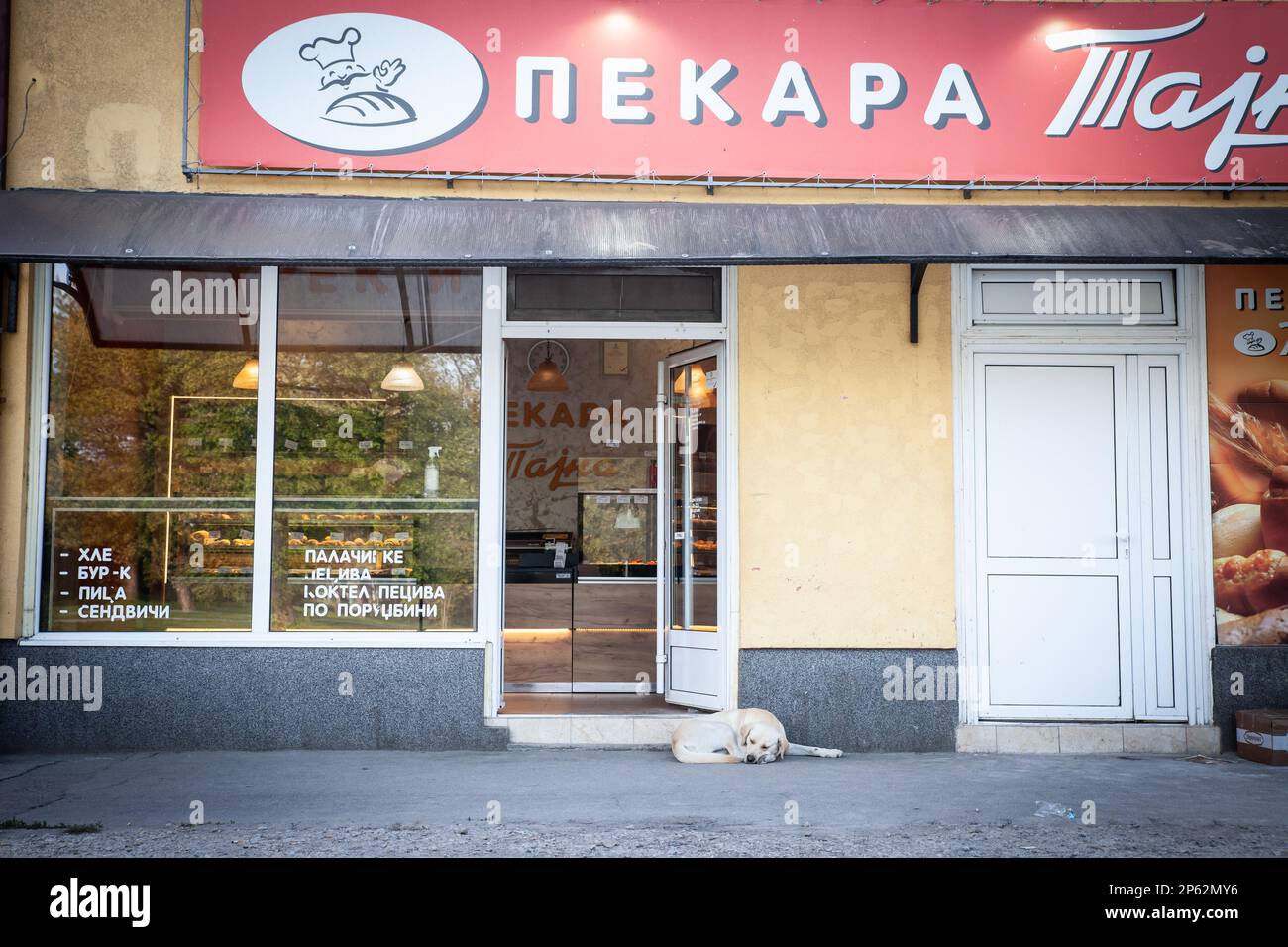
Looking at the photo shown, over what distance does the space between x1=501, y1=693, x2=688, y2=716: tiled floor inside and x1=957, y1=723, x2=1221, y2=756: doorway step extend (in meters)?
2.01

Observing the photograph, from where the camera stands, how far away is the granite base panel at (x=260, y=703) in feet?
22.8

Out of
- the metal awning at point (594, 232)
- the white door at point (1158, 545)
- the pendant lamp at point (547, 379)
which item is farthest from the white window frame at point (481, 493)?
the pendant lamp at point (547, 379)

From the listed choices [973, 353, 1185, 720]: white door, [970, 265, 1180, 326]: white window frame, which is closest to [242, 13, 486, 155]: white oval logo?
[970, 265, 1180, 326]: white window frame

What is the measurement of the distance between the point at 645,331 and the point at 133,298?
3.50m

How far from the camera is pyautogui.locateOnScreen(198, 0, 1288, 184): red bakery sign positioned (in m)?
7.08

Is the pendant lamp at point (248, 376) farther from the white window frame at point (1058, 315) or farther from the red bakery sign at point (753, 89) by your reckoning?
the white window frame at point (1058, 315)

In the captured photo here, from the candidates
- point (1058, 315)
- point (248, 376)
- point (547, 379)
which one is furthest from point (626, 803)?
point (547, 379)

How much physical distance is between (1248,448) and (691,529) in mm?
3854

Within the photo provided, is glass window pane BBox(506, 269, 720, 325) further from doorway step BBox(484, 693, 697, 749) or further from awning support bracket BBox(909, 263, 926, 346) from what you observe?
doorway step BBox(484, 693, 697, 749)

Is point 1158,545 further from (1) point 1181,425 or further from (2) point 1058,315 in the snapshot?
(2) point 1058,315

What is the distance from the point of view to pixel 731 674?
7.25 metres

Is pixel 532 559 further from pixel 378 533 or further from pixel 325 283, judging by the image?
pixel 325 283

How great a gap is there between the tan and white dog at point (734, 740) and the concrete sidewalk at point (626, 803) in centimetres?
12

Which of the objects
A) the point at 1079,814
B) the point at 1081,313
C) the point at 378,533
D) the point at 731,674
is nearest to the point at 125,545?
the point at 378,533
